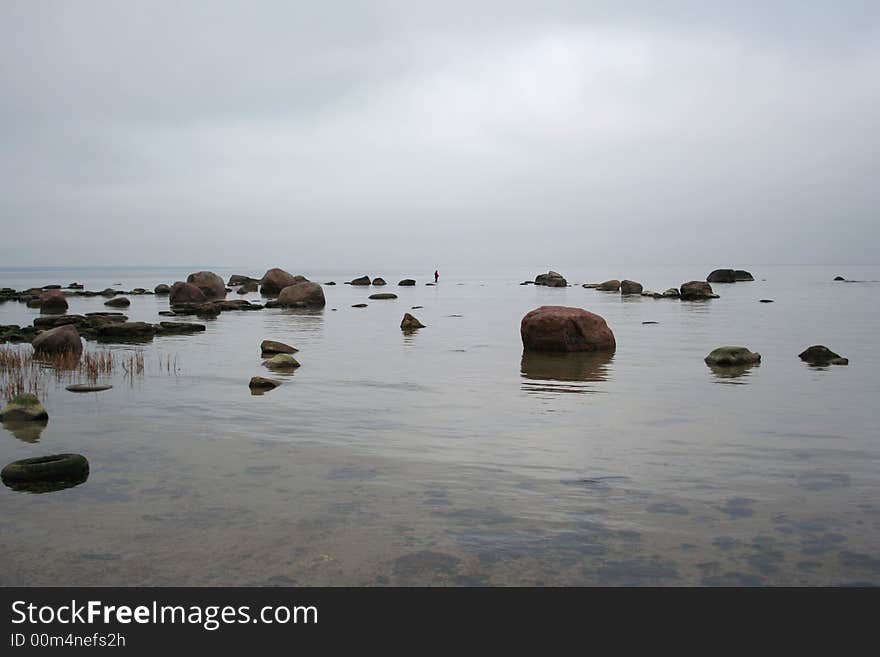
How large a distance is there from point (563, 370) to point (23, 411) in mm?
12866

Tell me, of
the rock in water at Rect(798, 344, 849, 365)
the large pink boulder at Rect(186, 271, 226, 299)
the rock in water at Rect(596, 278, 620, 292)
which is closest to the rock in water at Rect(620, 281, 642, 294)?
the rock in water at Rect(596, 278, 620, 292)

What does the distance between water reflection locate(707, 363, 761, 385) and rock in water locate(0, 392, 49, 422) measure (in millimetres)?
14612

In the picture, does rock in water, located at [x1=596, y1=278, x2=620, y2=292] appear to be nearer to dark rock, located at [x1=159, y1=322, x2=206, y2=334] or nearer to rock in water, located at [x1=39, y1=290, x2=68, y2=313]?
rock in water, located at [x1=39, y1=290, x2=68, y2=313]

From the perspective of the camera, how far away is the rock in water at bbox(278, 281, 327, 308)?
5322cm

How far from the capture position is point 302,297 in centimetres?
5369

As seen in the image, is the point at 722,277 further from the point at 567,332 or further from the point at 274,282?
the point at 567,332

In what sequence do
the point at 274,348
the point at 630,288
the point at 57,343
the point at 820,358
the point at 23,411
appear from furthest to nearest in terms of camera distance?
the point at 630,288 → the point at 274,348 → the point at 57,343 → the point at 820,358 → the point at 23,411

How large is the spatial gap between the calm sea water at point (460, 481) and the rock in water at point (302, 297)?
34201 millimetres

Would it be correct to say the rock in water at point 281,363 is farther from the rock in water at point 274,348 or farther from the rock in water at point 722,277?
the rock in water at point 722,277

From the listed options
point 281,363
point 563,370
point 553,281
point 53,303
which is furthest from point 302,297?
point 553,281

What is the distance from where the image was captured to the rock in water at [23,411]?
1238 cm

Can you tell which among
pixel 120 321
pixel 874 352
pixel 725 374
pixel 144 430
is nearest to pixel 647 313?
pixel 874 352

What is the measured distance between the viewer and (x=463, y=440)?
11273 millimetres

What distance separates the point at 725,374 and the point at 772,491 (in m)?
10.8
